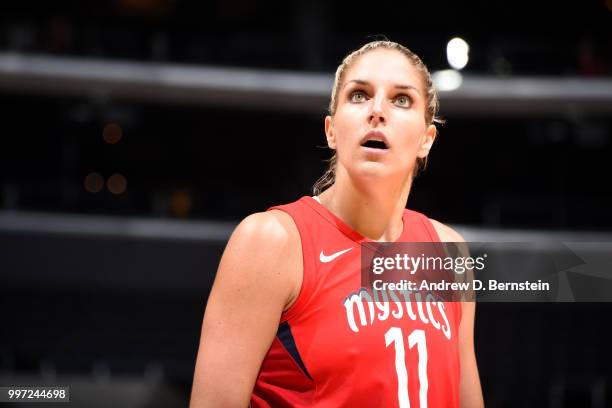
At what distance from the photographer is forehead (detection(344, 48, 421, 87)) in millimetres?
1918

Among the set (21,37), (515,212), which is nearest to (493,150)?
(515,212)

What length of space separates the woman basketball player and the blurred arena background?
370 inches

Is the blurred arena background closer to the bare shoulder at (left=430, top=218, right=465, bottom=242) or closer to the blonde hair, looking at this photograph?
the bare shoulder at (left=430, top=218, right=465, bottom=242)

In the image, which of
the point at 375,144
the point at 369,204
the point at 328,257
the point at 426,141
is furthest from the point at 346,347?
the point at 426,141

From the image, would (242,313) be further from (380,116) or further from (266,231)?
(380,116)

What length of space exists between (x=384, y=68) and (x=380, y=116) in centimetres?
14

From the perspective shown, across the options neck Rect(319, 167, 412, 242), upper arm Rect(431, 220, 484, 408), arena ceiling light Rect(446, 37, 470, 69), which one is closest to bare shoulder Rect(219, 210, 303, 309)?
neck Rect(319, 167, 412, 242)

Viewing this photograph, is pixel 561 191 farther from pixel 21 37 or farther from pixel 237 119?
pixel 21 37

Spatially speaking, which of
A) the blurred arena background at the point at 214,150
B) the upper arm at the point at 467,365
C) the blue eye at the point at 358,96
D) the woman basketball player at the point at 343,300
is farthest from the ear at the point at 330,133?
the blurred arena background at the point at 214,150

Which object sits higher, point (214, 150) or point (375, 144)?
point (214, 150)

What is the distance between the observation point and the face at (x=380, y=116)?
1.88 meters

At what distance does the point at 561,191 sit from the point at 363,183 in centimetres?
1408

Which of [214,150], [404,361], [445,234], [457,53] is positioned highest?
[457,53]

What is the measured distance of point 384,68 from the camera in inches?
75.8
